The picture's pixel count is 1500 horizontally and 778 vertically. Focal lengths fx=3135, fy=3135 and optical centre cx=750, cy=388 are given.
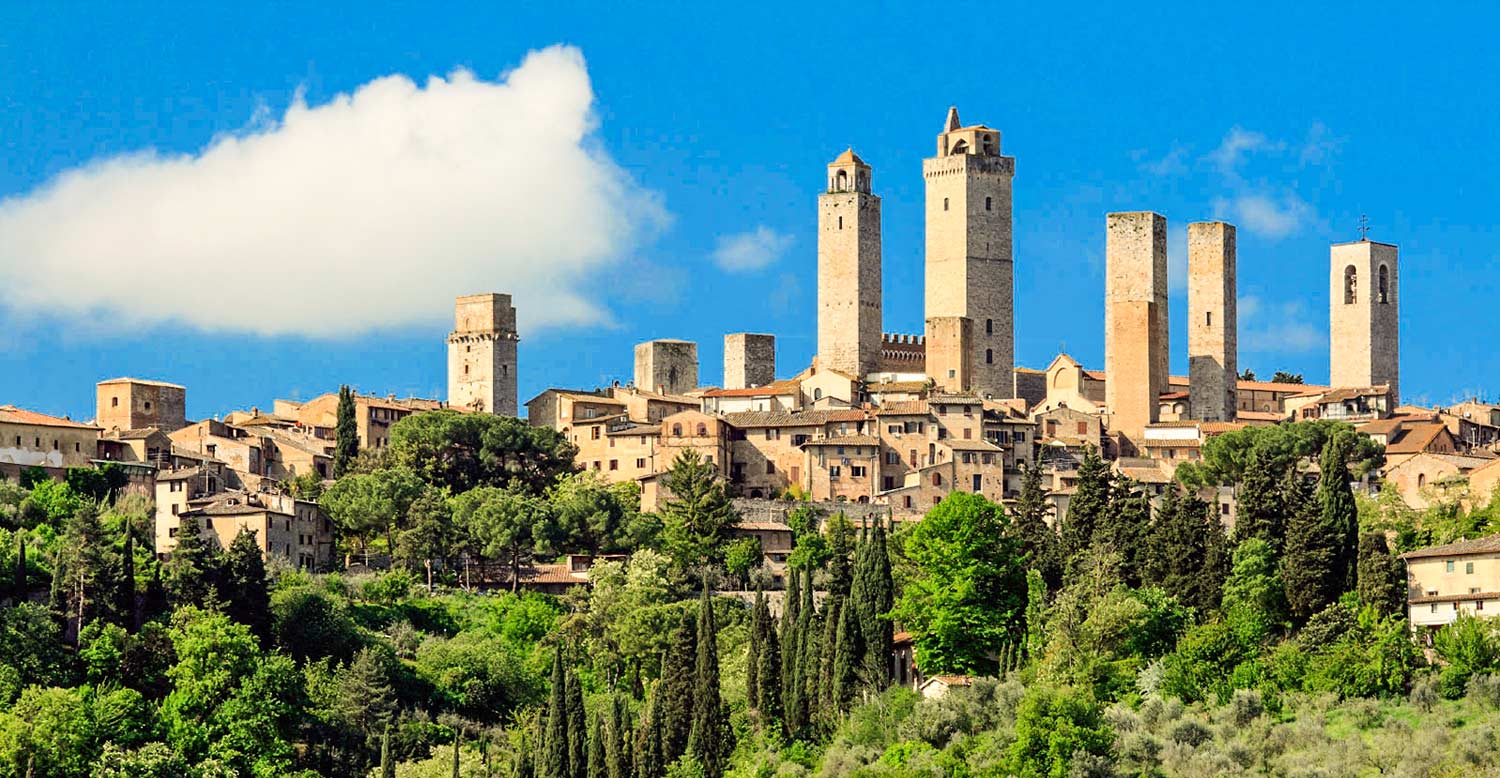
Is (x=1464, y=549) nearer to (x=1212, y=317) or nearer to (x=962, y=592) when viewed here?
(x=962, y=592)

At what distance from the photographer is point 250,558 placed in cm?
6844

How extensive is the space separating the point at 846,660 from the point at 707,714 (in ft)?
9.39

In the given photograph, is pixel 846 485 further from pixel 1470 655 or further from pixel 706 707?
pixel 1470 655

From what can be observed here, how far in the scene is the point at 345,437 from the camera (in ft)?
281

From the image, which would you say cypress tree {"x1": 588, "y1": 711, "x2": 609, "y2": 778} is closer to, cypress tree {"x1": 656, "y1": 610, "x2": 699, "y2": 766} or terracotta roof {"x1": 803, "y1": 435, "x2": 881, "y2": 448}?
cypress tree {"x1": 656, "y1": 610, "x2": 699, "y2": 766}

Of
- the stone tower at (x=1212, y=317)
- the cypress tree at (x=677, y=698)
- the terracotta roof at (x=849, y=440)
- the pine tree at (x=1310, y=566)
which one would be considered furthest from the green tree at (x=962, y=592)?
the stone tower at (x=1212, y=317)

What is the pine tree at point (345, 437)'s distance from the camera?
279 feet

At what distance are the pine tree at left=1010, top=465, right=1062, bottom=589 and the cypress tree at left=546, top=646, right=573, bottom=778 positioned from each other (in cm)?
1010

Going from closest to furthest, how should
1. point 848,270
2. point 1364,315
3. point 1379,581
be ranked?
point 1379,581
point 848,270
point 1364,315

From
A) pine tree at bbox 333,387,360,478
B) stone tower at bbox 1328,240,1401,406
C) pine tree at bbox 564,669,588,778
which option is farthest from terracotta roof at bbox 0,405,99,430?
stone tower at bbox 1328,240,1401,406

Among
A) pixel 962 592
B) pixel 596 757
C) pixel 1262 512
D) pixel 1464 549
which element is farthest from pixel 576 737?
pixel 1464 549

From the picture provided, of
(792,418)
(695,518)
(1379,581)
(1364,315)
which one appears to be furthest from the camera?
(1364,315)

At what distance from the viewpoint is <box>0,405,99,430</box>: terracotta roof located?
78.9m

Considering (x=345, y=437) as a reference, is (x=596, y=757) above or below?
below
